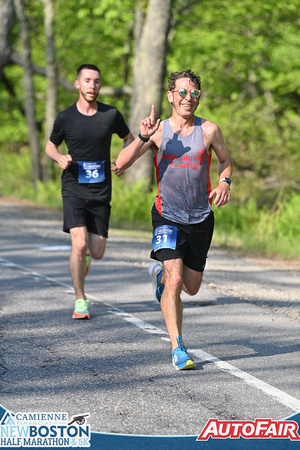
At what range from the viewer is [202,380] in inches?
210

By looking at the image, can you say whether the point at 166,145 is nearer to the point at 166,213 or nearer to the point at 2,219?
the point at 166,213

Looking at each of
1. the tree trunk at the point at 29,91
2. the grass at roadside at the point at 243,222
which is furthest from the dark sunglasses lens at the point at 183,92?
the tree trunk at the point at 29,91

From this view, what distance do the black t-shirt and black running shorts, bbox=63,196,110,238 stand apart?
66mm

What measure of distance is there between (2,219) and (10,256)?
5.25 m

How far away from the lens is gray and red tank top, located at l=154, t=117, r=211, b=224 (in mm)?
5895

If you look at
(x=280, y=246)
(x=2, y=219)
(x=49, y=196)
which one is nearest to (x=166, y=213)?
(x=280, y=246)

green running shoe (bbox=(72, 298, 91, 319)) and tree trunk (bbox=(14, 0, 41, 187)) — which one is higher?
tree trunk (bbox=(14, 0, 41, 187))

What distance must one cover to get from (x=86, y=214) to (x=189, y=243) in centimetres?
191

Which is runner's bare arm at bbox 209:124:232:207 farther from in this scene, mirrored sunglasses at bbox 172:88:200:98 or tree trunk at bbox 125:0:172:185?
tree trunk at bbox 125:0:172:185

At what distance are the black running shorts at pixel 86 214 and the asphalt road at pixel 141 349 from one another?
786 mm

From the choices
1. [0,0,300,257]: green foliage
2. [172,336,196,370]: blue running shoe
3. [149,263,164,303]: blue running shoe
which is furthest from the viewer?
[0,0,300,257]: green foliage

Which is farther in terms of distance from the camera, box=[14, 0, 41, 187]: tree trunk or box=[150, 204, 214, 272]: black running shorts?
box=[14, 0, 41, 187]: tree trunk

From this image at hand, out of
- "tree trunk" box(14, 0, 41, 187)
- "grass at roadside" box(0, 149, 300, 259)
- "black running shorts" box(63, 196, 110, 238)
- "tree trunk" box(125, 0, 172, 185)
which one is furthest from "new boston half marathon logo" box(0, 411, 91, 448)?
"tree trunk" box(14, 0, 41, 187)

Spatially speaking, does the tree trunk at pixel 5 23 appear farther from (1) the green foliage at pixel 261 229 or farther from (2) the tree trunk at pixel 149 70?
(1) the green foliage at pixel 261 229
